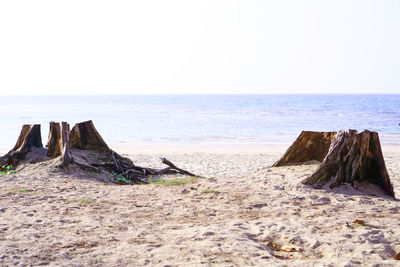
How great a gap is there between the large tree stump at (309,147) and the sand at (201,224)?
34 cm

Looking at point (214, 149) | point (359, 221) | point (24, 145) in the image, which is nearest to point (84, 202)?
point (359, 221)

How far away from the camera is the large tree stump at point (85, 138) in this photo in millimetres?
11844

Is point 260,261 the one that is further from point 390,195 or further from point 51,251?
point 390,195

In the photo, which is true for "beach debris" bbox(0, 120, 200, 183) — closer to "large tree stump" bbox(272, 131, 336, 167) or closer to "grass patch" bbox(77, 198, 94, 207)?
"large tree stump" bbox(272, 131, 336, 167)

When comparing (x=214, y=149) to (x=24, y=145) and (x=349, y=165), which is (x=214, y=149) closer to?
(x=24, y=145)

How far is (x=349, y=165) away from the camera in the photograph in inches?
299

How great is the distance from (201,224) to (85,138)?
6.93 meters

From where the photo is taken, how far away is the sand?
460cm

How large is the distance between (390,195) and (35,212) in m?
5.49

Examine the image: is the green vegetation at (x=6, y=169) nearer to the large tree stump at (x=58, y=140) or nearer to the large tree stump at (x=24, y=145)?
the large tree stump at (x=24, y=145)

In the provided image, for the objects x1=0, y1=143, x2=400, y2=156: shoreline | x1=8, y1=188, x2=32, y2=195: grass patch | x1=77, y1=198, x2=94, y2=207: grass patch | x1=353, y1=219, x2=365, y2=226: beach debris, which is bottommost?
x1=0, y1=143, x2=400, y2=156: shoreline

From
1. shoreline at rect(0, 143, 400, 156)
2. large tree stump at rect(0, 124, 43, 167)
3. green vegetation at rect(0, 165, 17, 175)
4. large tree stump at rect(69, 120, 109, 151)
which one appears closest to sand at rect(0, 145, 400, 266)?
green vegetation at rect(0, 165, 17, 175)

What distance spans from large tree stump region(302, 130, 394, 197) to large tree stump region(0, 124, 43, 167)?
25.2 feet

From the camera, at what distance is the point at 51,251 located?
4750mm
